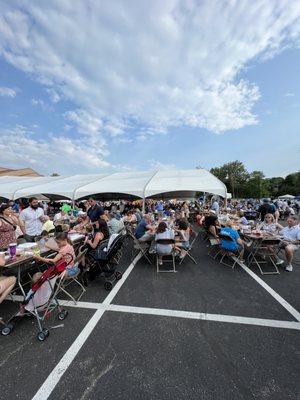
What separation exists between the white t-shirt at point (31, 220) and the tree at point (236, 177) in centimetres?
6512

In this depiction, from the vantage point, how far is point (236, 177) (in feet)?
214

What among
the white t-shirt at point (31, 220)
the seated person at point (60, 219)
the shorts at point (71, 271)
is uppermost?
the white t-shirt at point (31, 220)

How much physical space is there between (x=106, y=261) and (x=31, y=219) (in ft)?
9.69

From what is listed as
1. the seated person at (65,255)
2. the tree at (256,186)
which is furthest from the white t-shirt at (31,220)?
the tree at (256,186)

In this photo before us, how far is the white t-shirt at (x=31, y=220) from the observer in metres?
5.69

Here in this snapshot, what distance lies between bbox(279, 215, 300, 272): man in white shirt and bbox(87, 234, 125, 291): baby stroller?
416 cm

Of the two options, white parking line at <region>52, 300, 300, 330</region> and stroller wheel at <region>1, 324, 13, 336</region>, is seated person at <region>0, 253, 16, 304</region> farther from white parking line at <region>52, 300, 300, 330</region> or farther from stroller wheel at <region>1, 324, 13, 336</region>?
white parking line at <region>52, 300, 300, 330</region>

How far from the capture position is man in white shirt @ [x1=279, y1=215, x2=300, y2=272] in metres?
5.05

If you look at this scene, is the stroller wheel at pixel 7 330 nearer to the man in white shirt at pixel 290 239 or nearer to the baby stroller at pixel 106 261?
the baby stroller at pixel 106 261

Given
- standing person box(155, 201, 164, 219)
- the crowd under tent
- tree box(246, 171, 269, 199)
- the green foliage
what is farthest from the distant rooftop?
tree box(246, 171, 269, 199)

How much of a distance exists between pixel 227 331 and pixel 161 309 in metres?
1.02

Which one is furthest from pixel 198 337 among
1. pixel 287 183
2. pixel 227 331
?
pixel 287 183

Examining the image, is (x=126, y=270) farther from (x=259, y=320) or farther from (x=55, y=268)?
(x=259, y=320)

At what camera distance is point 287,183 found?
237 feet
